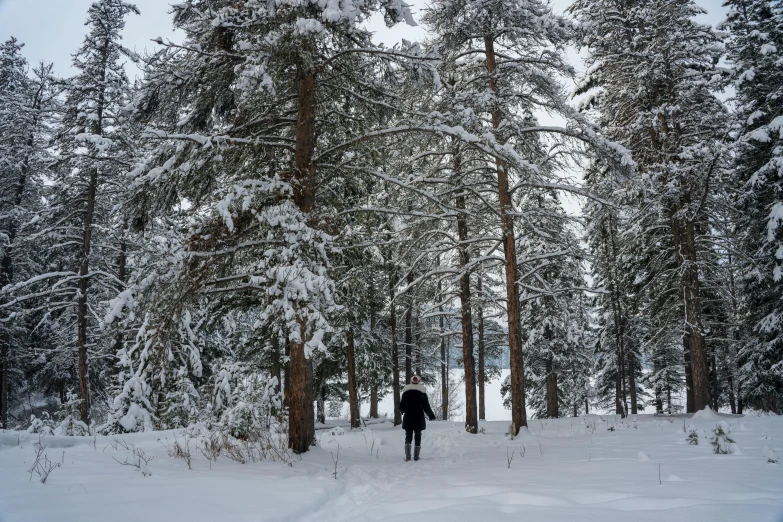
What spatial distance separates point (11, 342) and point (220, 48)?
20.2 m

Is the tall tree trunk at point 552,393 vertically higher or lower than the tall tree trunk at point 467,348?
lower

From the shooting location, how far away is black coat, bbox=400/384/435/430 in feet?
30.2

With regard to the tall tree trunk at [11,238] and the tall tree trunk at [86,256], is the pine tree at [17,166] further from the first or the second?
the tall tree trunk at [86,256]

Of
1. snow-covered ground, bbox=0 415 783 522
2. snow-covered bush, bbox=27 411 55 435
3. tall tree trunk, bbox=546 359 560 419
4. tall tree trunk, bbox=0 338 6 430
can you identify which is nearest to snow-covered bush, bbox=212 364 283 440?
snow-covered ground, bbox=0 415 783 522

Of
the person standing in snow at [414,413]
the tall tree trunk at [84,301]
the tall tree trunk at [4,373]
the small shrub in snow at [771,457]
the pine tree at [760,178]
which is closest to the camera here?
the small shrub in snow at [771,457]

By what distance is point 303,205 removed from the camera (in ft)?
26.8

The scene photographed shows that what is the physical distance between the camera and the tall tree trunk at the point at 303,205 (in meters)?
7.81

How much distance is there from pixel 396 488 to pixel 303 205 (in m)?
5.24

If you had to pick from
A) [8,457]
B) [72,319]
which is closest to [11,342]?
[72,319]

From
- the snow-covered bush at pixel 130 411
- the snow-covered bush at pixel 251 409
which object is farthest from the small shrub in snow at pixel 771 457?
the snow-covered bush at pixel 130 411

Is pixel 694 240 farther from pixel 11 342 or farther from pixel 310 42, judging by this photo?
pixel 11 342

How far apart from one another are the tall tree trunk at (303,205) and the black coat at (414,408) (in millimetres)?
2197

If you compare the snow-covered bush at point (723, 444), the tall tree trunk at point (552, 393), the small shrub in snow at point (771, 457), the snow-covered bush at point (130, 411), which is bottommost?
the tall tree trunk at point (552, 393)

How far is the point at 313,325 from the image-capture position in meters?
6.68
